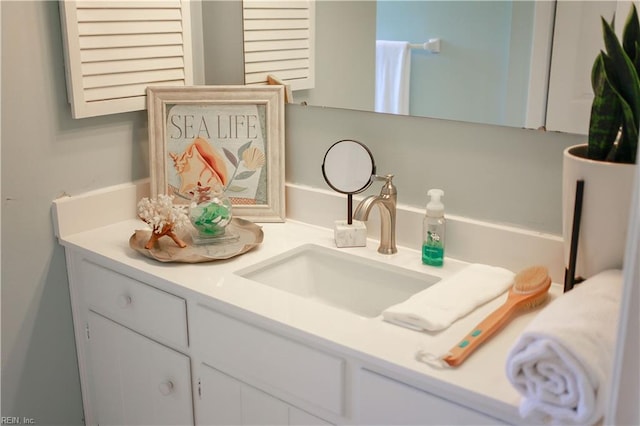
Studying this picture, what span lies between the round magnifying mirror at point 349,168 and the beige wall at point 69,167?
65mm

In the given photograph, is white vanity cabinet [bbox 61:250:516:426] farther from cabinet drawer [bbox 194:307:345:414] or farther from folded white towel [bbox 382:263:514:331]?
folded white towel [bbox 382:263:514:331]

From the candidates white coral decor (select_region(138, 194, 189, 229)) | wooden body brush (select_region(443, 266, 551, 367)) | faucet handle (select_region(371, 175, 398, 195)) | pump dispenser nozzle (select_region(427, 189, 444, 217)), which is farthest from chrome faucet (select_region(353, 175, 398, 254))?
white coral decor (select_region(138, 194, 189, 229))

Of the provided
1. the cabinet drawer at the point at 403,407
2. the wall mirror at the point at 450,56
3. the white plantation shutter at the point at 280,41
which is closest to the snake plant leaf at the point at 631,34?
the wall mirror at the point at 450,56

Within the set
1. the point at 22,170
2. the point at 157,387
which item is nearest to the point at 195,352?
the point at 157,387

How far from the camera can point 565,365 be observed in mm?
1004

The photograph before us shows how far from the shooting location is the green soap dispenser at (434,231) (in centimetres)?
154

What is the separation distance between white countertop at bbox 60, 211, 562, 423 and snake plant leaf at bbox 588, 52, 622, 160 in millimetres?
333

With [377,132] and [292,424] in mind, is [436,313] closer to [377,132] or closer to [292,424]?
[292,424]

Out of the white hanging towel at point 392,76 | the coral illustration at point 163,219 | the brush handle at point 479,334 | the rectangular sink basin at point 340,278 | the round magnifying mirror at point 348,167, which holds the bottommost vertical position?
the rectangular sink basin at point 340,278

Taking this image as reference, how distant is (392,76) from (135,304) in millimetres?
814

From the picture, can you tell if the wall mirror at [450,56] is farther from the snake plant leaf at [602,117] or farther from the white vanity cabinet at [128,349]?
the white vanity cabinet at [128,349]

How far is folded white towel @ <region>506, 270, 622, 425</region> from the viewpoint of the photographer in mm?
991

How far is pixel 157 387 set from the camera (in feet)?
5.49

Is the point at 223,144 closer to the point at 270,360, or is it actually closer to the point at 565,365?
the point at 270,360
